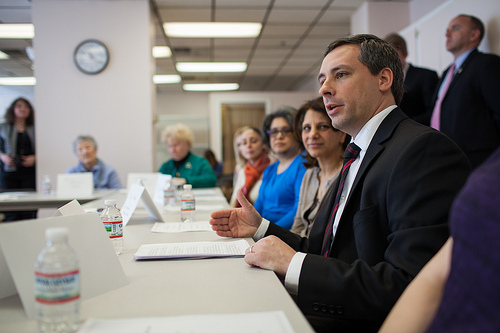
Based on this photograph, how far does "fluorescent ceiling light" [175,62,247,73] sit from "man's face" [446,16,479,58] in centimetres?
470

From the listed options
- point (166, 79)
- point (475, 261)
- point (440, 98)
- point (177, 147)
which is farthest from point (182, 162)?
point (166, 79)

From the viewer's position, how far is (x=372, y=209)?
0.99 metres

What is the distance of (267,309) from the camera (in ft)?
2.38

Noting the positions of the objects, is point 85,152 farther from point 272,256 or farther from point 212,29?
point 272,256

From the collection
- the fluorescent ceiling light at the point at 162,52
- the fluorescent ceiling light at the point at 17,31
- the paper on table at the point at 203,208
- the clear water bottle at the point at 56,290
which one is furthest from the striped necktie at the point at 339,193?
the fluorescent ceiling light at the point at 162,52

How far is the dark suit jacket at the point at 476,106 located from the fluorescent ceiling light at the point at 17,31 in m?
4.45

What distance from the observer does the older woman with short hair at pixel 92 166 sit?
3.79 m

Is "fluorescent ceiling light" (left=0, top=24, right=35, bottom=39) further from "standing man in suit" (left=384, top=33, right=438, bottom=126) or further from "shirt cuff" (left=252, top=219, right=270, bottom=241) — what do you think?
"shirt cuff" (left=252, top=219, right=270, bottom=241)

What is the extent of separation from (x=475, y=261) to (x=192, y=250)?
2.79 ft

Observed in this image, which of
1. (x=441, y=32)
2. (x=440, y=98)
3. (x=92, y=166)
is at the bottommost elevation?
(x=92, y=166)

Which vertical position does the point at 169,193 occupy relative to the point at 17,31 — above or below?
below

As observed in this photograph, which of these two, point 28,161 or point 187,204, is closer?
point 187,204

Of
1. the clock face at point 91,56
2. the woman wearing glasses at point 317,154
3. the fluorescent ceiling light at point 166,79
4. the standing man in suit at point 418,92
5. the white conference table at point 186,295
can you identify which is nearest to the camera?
the white conference table at point 186,295

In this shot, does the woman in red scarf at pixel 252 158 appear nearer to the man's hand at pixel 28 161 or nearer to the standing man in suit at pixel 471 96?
the standing man in suit at pixel 471 96
